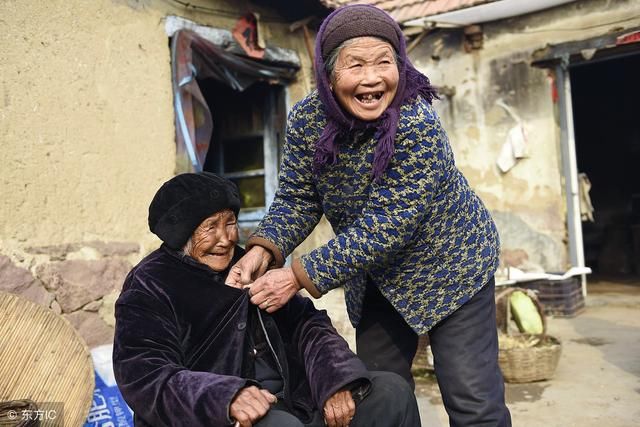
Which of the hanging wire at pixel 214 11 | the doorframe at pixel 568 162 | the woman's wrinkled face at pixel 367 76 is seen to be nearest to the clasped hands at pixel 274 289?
the woman's wrinkled face at pixel 367 76

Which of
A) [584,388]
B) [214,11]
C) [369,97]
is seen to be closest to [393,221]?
[369,97]

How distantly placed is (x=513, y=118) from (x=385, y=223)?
4.77 metres

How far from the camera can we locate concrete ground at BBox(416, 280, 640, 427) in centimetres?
313

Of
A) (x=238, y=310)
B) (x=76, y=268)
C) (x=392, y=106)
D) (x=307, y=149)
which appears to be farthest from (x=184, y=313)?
(x=76, y=268)

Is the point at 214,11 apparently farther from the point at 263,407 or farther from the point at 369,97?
the point at 263,407

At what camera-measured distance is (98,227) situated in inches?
146

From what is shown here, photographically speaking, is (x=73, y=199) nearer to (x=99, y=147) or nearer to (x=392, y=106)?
(x=99, y=147)

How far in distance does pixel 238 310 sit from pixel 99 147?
2201 millimetres

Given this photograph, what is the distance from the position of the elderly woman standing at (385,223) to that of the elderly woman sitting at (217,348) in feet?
0.49

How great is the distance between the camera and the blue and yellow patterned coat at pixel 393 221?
178 centimetres

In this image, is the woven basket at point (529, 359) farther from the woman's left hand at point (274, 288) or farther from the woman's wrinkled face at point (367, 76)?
the woman's wrinkled face at point (367, 76)

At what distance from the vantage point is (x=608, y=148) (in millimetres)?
10430

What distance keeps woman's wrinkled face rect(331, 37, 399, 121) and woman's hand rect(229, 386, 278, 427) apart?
87 centimetres

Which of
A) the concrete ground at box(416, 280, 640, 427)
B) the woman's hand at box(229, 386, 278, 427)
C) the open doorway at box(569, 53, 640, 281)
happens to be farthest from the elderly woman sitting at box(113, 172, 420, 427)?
the open doorway at box(569, 53, 640, 281)
